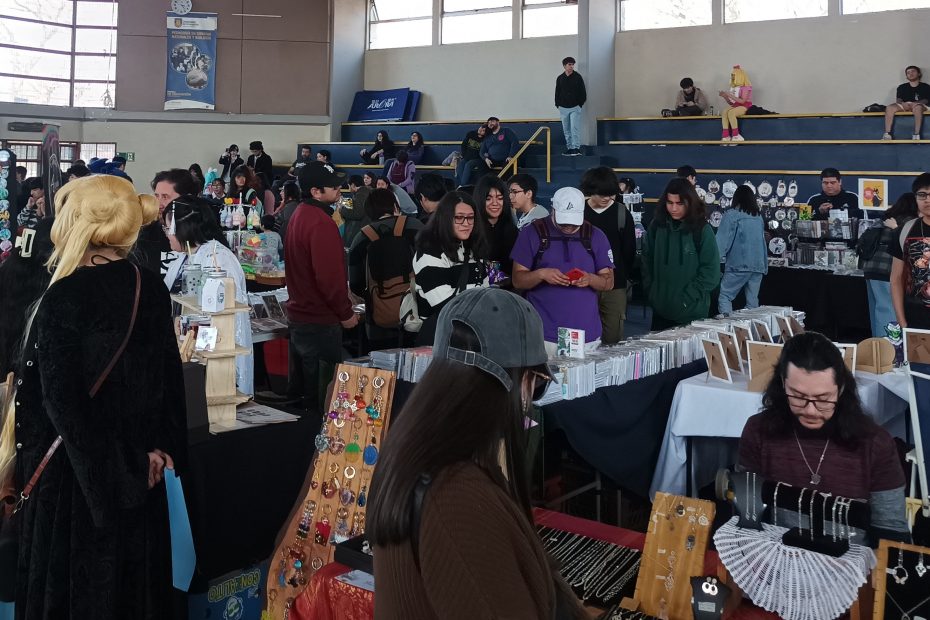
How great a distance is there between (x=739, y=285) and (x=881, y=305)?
1299 millimetres

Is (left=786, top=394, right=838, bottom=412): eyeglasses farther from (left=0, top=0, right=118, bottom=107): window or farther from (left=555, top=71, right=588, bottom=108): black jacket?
(left=0, top=0, right=118, bottom=107): window

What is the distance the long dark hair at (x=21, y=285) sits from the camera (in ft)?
11.9

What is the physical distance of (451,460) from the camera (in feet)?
4.07

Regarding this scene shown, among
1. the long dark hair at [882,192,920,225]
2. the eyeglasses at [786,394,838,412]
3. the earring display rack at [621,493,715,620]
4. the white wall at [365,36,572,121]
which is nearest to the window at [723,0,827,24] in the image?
the white wall at [365,36,572,121]

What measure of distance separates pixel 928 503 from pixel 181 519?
2311mm

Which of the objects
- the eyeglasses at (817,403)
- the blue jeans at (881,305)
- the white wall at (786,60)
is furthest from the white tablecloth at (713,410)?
the white wall at (786,60)

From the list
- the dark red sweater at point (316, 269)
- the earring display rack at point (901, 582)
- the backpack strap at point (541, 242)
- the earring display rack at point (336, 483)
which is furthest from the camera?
the dark red sweater at point (316, 269)

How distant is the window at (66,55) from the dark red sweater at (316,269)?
13.9 metres

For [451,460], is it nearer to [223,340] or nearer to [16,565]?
[16,565]

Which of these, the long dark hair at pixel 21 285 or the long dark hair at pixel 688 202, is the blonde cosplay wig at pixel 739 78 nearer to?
the long dark hair at pixel 688 202

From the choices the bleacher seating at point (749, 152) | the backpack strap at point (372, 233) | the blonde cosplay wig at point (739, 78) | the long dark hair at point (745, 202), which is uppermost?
the blonde cosplay wig at point (739, 78)

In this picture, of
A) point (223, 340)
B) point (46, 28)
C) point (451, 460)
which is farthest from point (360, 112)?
point (451, 460)

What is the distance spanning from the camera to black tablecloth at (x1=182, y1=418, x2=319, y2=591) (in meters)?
3.09

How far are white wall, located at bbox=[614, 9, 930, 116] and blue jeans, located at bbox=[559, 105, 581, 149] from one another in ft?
5.11
